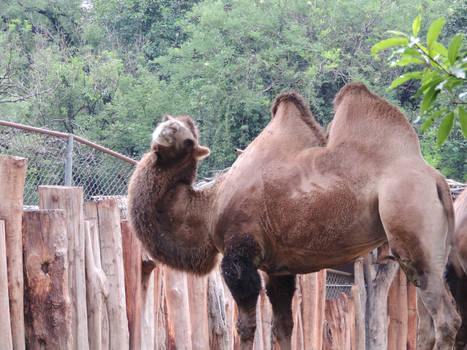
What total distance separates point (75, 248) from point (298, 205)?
7.80 feet

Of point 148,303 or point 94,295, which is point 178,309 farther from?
point 94,295

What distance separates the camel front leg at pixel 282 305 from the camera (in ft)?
16.4

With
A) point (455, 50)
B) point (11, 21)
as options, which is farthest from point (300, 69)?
point (455, 50)

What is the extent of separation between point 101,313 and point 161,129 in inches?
89.6

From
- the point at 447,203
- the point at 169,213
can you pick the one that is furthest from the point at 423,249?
the point at 169,213

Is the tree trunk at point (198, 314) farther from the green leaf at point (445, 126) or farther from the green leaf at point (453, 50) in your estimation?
the green leaf at point (453, 50)

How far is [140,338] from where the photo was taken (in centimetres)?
660

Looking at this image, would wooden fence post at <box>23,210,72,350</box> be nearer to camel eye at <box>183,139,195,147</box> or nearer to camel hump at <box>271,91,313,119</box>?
camel eye at <box>183,139,195,147</box>

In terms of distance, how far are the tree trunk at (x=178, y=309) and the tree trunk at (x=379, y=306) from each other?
4.95 meters

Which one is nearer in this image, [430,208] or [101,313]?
[430,208]

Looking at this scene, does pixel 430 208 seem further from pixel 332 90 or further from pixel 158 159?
→ pixel 332 90

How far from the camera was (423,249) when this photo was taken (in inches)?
158

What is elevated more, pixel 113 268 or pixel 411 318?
pixel 113 268

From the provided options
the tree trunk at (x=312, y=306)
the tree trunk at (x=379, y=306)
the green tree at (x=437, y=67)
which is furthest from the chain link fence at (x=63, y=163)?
the tree trunk at (x=379, y=306)
